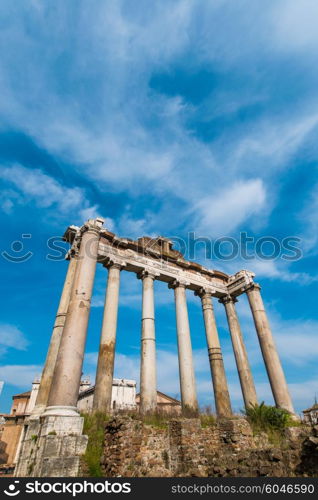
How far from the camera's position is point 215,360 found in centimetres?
1625

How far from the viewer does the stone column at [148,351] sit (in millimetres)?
12445

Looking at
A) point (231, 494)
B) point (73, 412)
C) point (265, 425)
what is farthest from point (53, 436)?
point (265, 425)

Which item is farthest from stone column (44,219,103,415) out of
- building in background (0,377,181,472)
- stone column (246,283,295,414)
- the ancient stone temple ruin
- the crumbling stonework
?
building in background (0,377,181,472)

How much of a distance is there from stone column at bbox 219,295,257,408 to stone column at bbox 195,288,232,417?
1343 mm

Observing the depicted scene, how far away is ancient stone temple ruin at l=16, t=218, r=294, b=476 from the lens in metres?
8.12

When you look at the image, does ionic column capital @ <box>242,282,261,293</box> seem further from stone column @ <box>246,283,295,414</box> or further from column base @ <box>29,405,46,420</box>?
column base @ <box>29,405,46,420</box>

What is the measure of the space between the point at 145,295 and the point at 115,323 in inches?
105

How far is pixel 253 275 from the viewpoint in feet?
62.8

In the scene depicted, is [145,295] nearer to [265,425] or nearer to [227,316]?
[227,316]

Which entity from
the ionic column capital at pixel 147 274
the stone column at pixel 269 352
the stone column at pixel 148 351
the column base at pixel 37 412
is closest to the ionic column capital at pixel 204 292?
the stone column at pixel 269 352

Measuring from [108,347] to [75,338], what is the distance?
3116 millimetres

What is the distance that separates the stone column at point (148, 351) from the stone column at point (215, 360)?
4175mm

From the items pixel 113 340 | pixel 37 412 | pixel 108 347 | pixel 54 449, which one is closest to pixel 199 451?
pixel 54 449

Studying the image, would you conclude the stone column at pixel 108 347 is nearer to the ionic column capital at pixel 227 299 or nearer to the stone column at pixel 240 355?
the stone column at pixel 240 355
